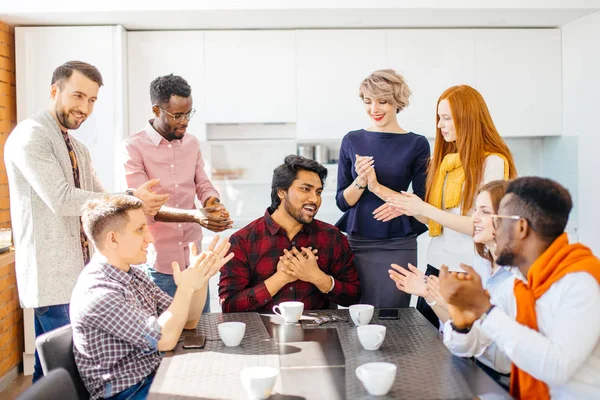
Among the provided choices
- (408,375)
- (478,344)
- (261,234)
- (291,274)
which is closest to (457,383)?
(408,375)

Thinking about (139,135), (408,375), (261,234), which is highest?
(139,135)

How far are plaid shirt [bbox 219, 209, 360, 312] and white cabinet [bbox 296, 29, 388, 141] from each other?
202cm

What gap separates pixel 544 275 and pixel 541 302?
7cm

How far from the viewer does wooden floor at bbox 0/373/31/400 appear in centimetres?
365

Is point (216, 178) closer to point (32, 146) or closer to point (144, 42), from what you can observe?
point (144, 42)

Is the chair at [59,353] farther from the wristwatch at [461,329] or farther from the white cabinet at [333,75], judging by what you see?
the white cabinet at [333,75]

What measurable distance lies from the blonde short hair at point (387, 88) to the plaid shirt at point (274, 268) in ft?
2.00

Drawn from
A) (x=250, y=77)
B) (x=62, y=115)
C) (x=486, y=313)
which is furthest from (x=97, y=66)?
(x=486, y=313)

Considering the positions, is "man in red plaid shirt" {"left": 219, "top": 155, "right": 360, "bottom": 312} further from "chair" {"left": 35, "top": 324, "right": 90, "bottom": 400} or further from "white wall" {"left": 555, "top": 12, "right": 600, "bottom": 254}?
"white wall" {"left": 555, "top": 12, "right": 600, "bottom": 254}

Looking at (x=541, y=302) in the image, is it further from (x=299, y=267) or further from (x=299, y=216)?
(x=299, y=216)

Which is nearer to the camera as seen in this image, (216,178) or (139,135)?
(139,135)

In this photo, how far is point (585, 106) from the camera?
14.6 ft

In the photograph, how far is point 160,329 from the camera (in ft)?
6.06

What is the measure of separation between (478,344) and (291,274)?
88 cm
